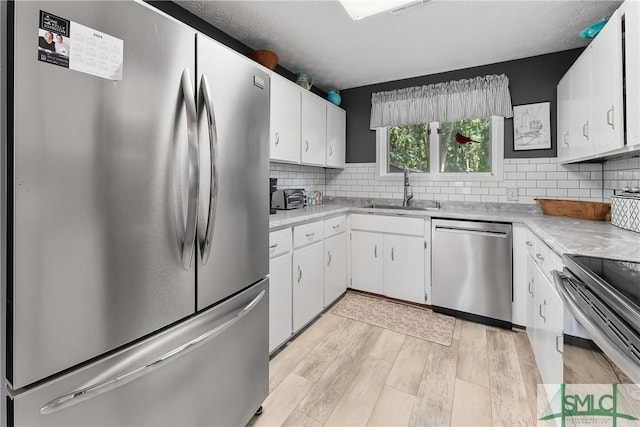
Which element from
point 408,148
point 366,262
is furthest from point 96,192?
point 408,148

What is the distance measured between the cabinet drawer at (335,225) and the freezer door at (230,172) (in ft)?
4.34

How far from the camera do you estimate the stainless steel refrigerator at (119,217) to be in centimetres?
69

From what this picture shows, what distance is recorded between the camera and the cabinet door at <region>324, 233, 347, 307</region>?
2803mm

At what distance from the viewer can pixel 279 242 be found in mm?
2096

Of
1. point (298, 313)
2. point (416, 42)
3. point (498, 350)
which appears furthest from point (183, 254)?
point (416, 42)

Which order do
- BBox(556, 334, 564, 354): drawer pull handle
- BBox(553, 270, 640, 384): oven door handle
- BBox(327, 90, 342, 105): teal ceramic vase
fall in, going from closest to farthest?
1. BBox(553, 270, 640, 384): oven door handle
2. BBox(556, 334, 564, 354): drawer pull handle
3. BBox(327, 90, 342, 105): teal ceramic vase

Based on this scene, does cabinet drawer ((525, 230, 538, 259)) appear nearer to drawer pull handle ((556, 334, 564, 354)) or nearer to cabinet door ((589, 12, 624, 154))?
cabinet door ((589, 12, 624, 154))

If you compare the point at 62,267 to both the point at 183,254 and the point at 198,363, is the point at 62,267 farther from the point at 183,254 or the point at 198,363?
the point at 198,363

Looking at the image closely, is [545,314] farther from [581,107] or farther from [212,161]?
[212,161]

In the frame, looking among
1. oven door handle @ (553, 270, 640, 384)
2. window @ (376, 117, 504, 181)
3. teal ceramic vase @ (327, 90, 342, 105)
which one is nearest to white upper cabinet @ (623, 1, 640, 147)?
oven door handle @ (553, 270, 640, 384)

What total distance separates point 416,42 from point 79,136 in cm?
259

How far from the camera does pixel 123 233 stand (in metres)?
0.86

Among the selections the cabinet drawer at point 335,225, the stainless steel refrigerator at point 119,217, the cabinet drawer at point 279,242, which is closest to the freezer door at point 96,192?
the stainless steel refrigerator at point 119,217

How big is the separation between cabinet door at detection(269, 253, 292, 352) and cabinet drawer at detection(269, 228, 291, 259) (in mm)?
42
